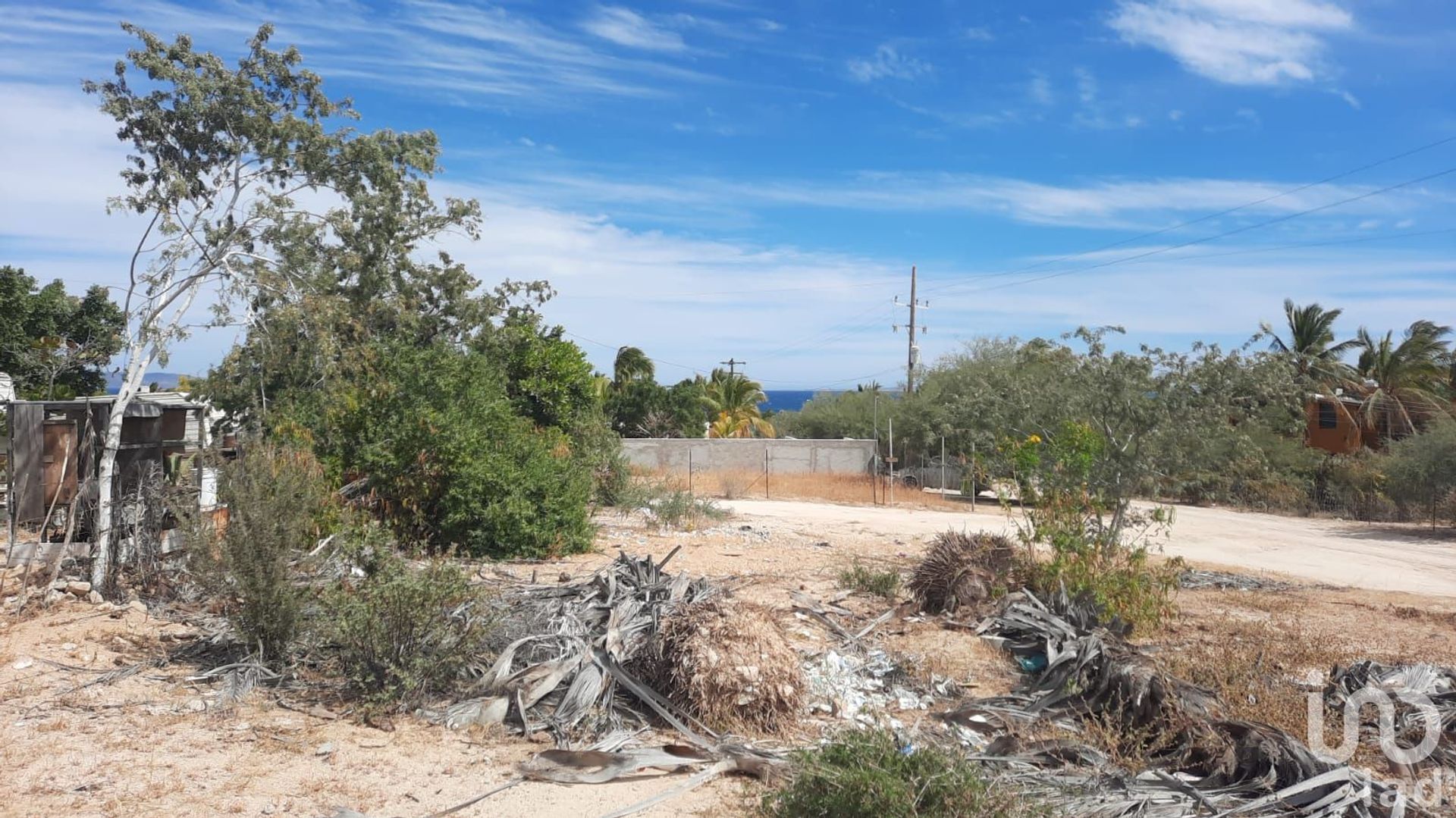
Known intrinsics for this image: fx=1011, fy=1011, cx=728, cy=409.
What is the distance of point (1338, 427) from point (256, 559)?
132ft

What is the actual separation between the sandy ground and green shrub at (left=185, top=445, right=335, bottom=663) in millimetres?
477

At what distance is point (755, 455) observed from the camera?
38500 mm

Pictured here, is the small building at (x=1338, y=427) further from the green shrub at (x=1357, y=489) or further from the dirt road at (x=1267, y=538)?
the dirt road at (x=1267, y=538)

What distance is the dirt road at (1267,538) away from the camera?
16.6 m

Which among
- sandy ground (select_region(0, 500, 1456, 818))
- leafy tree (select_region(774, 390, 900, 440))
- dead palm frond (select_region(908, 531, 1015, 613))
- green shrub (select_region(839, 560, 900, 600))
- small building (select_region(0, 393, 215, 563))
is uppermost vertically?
leafy tree (select_region(774, 390, 900, 440))

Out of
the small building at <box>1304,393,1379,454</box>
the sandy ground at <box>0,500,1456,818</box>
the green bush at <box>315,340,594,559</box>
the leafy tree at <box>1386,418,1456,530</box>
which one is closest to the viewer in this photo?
the sandy ground at <box>0,500,1456,818</box>

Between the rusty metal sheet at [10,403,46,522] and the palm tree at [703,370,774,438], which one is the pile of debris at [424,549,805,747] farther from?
the palm tree at [703,370,774,438]

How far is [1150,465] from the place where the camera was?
1100 centimetres

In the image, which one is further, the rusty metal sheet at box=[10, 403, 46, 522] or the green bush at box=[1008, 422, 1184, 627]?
the green bush at box=[1008, 422, 1184, 627]

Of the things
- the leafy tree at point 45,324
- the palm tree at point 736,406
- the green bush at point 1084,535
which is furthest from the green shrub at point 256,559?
the palm tree at point 736,406

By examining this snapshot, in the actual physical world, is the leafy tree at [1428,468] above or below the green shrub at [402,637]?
above

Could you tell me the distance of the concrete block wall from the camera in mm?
36969

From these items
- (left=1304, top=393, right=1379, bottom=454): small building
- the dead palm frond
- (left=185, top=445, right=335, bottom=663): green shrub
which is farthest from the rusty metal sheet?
(left=1304, top=393, right=1379, bottom=454): small building

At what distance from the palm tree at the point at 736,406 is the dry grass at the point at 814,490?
1484 cm
